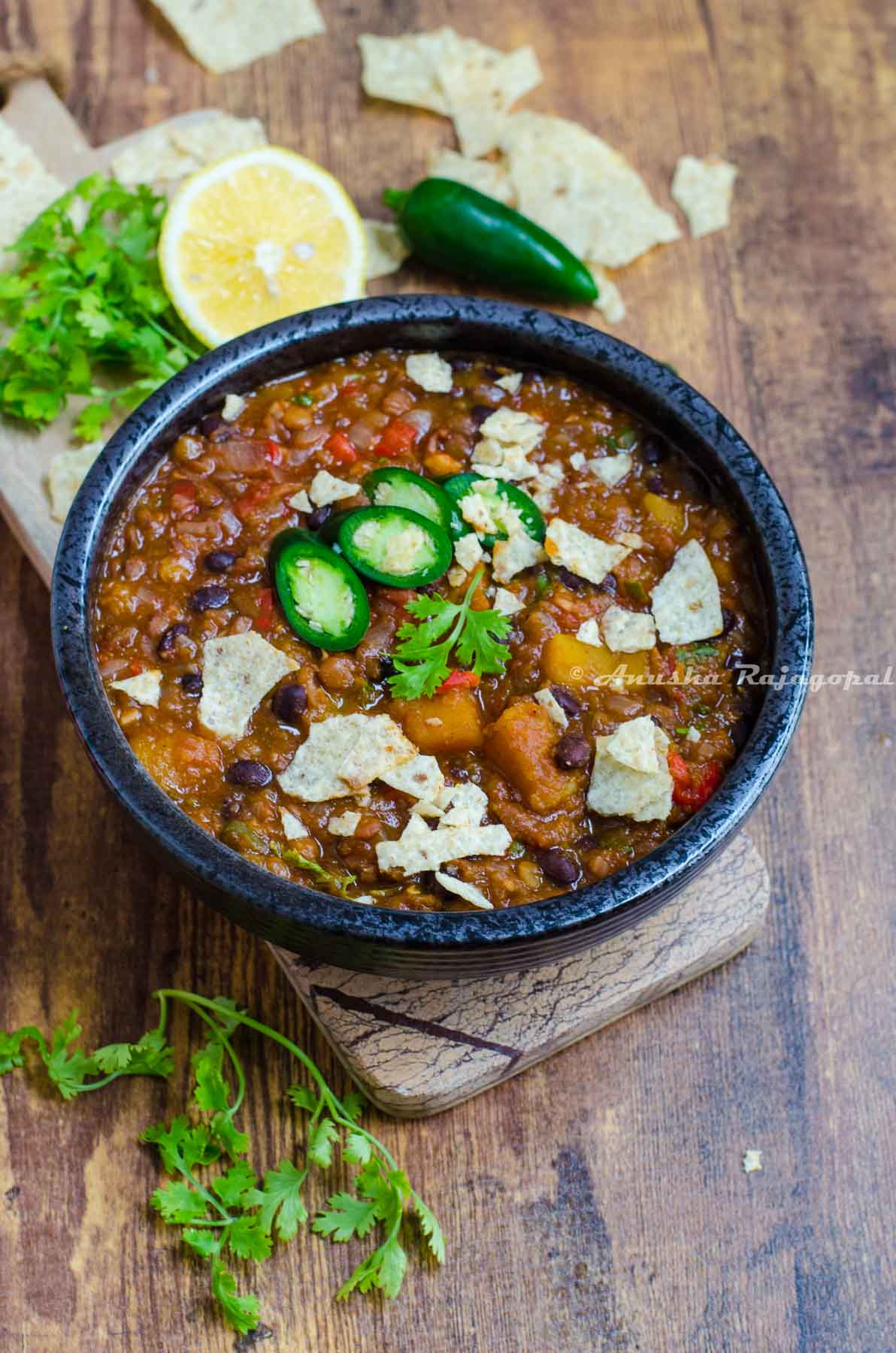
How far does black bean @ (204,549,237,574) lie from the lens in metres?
3.90

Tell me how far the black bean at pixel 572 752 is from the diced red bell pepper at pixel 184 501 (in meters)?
1.24

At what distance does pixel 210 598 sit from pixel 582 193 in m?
2.49

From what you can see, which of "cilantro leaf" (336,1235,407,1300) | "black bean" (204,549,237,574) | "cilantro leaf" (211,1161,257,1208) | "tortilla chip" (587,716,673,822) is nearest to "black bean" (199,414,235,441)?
"black bean" (204,549,237,574)

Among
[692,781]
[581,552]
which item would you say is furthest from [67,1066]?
[581,552]

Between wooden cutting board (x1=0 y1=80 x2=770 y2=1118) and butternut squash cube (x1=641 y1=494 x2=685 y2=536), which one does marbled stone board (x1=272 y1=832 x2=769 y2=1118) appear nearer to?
wooden cutting board (x1=0 y1=80 x2=770 y2=1118)

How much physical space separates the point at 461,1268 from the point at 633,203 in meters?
3.73

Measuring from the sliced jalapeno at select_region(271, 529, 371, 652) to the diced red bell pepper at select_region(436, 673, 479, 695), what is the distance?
277mm

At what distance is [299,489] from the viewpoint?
13.3 feet

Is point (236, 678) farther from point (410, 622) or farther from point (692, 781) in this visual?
point (692, 781)

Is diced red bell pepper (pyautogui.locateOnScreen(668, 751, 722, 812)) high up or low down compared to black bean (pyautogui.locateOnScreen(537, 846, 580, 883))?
up

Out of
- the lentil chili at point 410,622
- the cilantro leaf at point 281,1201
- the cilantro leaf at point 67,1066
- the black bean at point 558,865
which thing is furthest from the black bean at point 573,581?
the cilantro leaf at point 67,1066

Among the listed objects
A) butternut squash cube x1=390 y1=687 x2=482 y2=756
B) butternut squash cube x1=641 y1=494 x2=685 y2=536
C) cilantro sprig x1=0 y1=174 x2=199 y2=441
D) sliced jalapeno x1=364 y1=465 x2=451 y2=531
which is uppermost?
cilantro sprig x1=0 y1=174 x2=199 y2=441

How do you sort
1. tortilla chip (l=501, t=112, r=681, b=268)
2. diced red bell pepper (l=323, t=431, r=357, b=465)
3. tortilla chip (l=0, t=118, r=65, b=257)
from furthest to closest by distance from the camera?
tortilla chip (l=501, t=112, r=681, b=268) < tortilla chip (l=0, t=118, r=65, b=257) < diced red bell pepper (l=323, t=431, r=357, b=465)

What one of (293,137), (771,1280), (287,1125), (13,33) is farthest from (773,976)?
(13,33)
